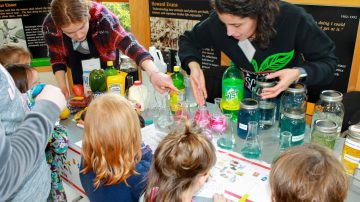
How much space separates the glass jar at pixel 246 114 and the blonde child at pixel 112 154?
1.57 ft

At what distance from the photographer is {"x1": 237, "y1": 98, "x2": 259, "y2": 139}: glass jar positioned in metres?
1.36

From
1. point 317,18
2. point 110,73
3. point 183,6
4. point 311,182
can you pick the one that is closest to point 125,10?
point 183,6

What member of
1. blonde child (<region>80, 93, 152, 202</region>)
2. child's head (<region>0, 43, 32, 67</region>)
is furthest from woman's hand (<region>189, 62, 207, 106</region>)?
child's head (<region>0, 43, 32, 67</region>)

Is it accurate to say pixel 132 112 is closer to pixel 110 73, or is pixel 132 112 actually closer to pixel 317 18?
pixel 110 73

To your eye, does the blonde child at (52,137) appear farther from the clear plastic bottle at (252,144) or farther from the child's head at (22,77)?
the clear plastic bottle at (252,144)

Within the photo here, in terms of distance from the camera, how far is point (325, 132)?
1.21 m

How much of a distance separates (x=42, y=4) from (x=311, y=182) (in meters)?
2.96

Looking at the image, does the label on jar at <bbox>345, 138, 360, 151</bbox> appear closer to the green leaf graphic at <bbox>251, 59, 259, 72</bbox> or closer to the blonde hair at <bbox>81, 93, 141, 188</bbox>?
the green leaf graphic at <bbox>251, 59, 259, 72</bbox>

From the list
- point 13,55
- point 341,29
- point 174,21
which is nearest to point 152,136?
point 13,55

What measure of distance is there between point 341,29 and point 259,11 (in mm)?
925

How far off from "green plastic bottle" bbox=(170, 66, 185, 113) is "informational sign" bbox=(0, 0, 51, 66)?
193 cm

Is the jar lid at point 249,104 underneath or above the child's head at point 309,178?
above

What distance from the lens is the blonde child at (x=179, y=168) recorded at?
→ 0.96 m

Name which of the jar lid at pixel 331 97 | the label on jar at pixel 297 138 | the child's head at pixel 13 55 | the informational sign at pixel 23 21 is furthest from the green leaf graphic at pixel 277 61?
the informational sign at pixel 23 21
